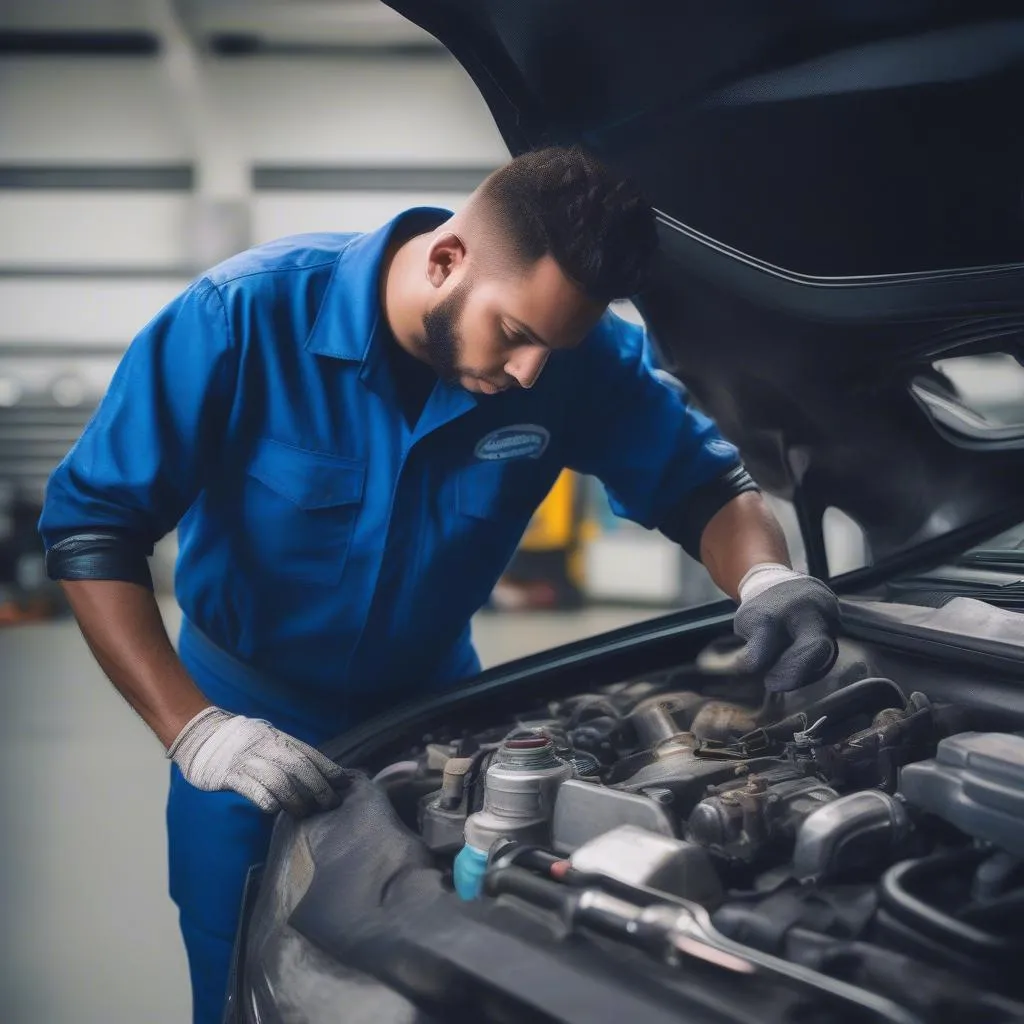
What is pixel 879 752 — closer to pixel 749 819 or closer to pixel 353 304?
pixel 749 819

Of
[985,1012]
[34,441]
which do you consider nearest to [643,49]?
[985,1012]

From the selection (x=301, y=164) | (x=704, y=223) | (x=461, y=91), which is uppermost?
(x=461, y=91)

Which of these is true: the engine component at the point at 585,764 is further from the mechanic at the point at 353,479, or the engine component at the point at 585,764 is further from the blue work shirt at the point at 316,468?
the blue work shirt at the point at 316,468

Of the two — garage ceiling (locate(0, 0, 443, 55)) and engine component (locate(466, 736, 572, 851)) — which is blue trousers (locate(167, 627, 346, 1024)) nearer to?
engine component (locate(466, 736, 572, 851))

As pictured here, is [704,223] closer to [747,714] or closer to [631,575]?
[747,714]

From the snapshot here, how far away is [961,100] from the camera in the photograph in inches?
39.4

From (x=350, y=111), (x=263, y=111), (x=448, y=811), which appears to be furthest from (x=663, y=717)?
(x=263, y=111)

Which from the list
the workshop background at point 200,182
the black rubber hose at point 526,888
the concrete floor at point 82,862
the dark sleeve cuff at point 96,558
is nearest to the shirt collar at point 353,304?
the dark sleeve cuff at point 96,558

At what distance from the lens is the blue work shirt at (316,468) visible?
117cm

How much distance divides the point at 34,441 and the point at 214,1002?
5.63 metres

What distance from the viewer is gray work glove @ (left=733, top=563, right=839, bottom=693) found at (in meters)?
1.11

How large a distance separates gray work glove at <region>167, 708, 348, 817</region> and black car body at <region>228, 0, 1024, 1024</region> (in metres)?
0.03

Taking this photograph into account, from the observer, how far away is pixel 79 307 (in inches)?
249

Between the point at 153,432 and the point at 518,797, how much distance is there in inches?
22.4
